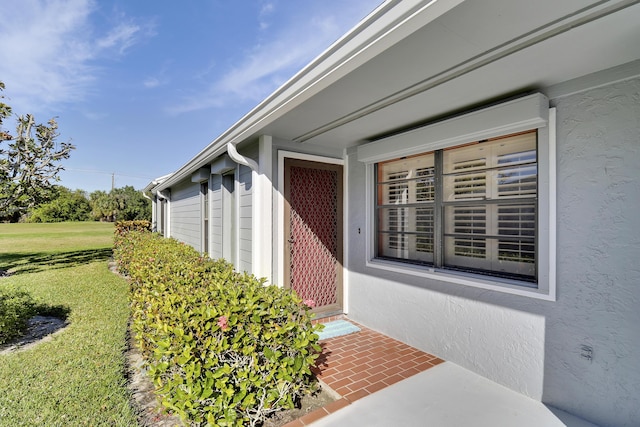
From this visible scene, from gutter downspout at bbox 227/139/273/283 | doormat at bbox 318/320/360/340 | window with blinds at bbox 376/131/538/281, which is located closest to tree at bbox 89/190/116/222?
gutter downspout at bbox 227/139/273/283

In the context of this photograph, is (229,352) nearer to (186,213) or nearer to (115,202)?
(186,213)

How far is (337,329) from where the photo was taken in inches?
176

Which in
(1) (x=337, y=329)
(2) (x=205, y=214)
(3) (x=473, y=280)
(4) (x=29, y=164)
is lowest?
(1) (x=337, y=329)

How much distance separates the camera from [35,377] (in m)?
3.12

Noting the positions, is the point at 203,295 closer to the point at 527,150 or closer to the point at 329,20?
the point at 527,150

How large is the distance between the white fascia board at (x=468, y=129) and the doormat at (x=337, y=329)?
8.14 feet

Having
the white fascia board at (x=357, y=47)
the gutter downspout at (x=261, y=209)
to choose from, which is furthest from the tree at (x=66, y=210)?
the white fascia board at (x=357, y=47)

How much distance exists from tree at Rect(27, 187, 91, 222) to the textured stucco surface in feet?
160

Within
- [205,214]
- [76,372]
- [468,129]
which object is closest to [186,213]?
[205,214]

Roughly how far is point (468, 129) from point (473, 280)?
5.19 ft

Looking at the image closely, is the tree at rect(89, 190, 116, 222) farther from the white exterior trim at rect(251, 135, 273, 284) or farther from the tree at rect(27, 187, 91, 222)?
the white exterior trim at rect(251, 135, 273, 284)

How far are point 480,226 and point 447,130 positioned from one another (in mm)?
1151

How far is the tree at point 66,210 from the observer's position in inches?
1489

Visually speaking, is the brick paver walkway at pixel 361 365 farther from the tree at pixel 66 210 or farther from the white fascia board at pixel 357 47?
the tree at pixel 66 210
